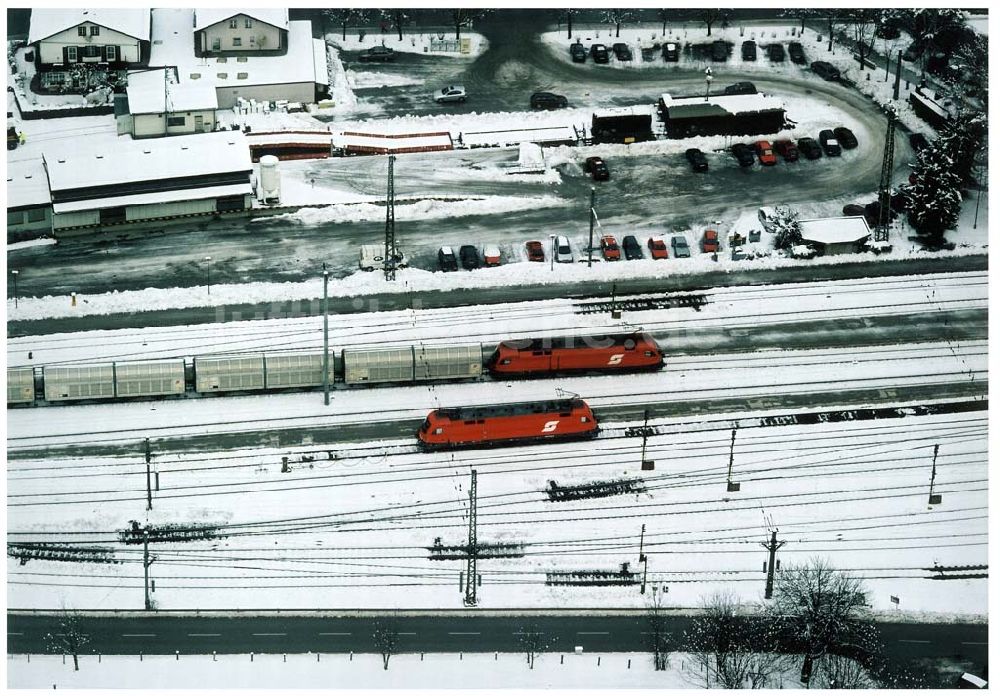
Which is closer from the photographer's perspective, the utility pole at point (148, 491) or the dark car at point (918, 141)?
the utility pole at point (148, 491)

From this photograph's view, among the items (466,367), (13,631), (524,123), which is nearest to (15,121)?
(524,123)

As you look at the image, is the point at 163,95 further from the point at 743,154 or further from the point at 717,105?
the point at 743,154

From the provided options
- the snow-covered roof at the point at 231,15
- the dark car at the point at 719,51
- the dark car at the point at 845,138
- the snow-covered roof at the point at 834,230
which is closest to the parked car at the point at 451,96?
the snow-covered roof at the point at 231,15

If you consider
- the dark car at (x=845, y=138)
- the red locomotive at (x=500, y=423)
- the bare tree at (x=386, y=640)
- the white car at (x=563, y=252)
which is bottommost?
the bare tree at (x=386, y=640)

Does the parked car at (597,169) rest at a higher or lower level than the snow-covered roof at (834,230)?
higher

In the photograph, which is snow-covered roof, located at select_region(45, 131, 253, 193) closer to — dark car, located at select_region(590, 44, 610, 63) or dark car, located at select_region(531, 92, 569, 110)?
dark car, located at select_region(531, 92, 569, 110)

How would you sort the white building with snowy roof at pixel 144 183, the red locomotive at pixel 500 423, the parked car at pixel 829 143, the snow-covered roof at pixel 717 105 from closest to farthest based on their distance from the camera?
the red locomotive at pixel 500 423 < the white building with snowy roof at pixel 144 183 < the parked car at pixel 829 143 < the snow-covered roof at pixel 717 105

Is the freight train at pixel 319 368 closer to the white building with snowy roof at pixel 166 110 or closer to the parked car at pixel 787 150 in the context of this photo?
the parked car at pixel 787 150

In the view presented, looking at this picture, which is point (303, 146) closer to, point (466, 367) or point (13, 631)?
point (466, 367)
